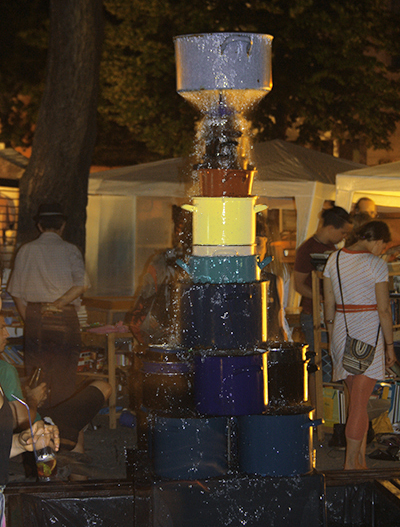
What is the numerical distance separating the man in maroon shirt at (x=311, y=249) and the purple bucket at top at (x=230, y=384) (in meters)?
3.40

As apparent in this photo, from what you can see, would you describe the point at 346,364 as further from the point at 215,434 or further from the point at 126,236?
the point at 126,236

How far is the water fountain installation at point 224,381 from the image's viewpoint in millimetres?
3869

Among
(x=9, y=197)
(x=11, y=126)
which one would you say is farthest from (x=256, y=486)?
(x=11, y=126)

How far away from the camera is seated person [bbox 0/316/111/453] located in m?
4.66

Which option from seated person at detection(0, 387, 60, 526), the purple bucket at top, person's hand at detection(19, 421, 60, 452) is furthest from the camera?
the purple bucket at top

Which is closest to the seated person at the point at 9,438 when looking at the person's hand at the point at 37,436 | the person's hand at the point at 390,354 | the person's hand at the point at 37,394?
the person's hand at the point at 37,436

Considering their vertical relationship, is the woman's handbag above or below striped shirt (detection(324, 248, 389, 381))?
below

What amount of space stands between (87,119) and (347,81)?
10589mm

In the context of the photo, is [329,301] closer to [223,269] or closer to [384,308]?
[384,308]

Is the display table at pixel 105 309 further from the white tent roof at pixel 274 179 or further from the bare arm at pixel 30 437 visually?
the bare arm at pixel 30 437

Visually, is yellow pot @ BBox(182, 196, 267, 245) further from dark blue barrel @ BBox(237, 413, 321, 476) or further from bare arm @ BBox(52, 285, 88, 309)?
bare arm @ BBox(52, 285, 88, 309)

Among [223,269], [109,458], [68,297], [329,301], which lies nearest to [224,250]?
[223,269]

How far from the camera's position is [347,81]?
18.7 metres

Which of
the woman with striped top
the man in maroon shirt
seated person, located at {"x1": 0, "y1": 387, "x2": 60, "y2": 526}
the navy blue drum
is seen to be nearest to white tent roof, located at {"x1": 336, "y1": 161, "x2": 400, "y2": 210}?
the man in maroon shirt
